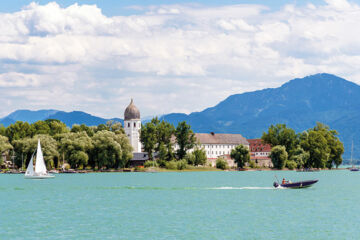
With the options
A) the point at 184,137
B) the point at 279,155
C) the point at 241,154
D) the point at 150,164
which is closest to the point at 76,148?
the point at 150,164

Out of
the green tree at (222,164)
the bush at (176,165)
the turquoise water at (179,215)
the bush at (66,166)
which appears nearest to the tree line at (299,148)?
the green tree at (222,164)

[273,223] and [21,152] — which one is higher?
[21,152]

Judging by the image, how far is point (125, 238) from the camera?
38.6 m

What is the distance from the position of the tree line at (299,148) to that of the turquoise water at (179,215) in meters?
87.5

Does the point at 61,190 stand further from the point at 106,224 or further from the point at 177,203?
the point at 106,224

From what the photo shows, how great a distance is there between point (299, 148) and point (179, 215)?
12371 centimetres

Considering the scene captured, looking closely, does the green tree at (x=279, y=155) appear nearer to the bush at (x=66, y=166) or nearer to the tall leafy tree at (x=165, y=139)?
the tall leafy tree at (x=165, y=139)

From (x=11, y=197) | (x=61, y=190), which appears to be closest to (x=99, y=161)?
(x=61, y=190)

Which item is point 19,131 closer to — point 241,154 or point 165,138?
point 165,138

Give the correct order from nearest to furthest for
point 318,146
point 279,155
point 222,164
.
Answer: point 279,155 < point 222,164 < point 318,146

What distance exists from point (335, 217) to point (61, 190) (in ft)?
145

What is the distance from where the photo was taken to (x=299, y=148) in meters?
169

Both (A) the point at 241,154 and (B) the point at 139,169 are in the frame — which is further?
(A) the point at 241,154

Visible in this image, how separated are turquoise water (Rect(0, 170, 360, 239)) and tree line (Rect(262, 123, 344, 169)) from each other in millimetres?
87496
